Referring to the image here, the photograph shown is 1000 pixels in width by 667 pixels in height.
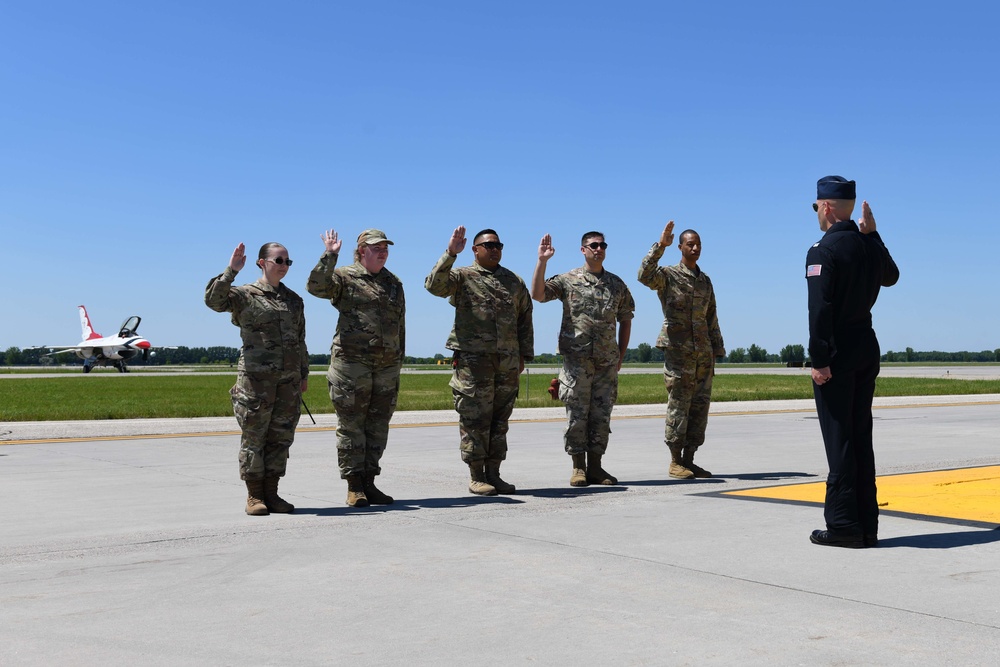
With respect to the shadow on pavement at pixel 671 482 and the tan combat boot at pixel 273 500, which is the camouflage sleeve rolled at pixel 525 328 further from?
the tan combat boot at pixel 273 500

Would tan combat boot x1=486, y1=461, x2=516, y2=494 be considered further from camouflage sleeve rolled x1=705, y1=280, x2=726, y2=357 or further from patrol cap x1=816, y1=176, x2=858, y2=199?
patrol cap x1=816, y1=176, x2=858, y2=199

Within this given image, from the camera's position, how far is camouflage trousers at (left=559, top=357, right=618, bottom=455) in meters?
9.08

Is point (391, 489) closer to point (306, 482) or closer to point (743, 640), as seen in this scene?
point (306, 482)

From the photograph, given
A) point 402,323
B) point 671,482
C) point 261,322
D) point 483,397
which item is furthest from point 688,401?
point 261,322

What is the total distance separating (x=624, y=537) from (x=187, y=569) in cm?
260

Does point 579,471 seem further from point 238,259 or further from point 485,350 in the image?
point 238,259

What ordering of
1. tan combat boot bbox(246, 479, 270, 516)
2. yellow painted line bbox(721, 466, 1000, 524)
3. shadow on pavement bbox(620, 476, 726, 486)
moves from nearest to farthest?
yellow painted line bbox(721, 466, 1000, 524) → tan combat boot bbox(246, 479, 270, 516) → shadow on pavement bbox(620, 476, 726, 486)

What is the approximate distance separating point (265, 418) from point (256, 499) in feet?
2.00

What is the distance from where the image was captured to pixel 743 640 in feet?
13.2

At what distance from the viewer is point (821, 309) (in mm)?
6117

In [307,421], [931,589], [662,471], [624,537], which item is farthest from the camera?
[307,421]

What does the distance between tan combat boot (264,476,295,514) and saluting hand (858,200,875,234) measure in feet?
14.7

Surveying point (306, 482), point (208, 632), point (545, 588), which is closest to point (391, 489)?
point (306, 482)

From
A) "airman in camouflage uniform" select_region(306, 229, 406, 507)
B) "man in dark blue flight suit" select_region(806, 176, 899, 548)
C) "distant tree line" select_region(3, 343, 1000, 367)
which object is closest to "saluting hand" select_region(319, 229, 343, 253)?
"airman in camouflage uniform" select_region(306, 229, 406, 507)
